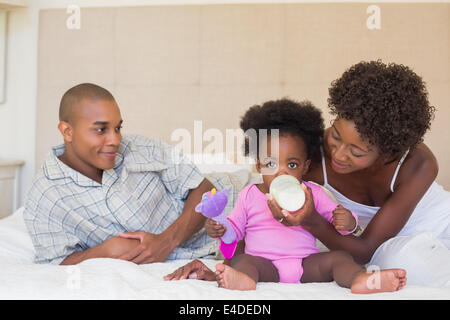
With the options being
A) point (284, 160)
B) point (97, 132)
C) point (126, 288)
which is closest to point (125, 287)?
point (126, 288)

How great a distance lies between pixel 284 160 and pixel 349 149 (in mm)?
163

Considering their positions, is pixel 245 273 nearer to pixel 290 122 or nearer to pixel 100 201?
pixel 290 122

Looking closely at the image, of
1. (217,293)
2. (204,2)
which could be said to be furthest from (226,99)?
(217,293)

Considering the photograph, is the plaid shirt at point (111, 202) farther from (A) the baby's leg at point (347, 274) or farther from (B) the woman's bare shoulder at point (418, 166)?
(B) the woman's bare shoulder at point (418, 166)

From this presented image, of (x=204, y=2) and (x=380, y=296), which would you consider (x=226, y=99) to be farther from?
(x=380, y=296)

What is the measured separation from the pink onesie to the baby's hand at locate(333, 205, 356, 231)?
0.12ft

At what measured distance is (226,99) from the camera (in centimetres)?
261

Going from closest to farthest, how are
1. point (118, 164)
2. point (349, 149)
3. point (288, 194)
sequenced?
point (288, 194) < point (349, 149) < point (118, 164)

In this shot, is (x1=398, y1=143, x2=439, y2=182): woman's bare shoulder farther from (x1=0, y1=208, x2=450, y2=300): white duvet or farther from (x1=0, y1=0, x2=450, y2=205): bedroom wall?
(x1=0, y1=0, x2=450, y2=205): bedroom wall

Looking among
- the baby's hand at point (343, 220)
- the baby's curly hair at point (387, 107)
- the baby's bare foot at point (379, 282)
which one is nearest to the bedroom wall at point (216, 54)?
the baby's curly hair at point (387, 107)

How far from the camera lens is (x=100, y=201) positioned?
1.55 metres

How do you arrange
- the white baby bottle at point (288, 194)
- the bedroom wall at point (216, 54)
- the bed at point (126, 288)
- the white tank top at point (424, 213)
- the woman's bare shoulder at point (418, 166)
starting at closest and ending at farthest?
the bed at point (126, 288) → the white baby bottle at point (288, 194) → the woman's bare shoulder at point (418, 166) → the white tank top at point (424, 213) → the bedroom wall at point (216, 54)

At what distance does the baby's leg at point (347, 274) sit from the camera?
3.45 feet
